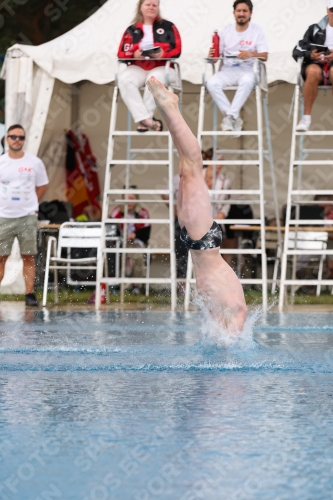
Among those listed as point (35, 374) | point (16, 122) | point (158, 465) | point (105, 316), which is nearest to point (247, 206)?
point (16, 122)

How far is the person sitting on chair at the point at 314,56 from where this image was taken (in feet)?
31.0

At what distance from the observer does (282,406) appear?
338 cm

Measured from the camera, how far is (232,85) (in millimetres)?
9711

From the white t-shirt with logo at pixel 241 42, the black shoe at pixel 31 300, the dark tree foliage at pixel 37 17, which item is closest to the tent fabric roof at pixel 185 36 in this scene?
the white t-shirt with logo at pixel 241 42

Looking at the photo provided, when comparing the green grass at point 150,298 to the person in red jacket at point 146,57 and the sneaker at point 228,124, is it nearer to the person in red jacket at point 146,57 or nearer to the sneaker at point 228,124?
the sneaker at point 228,124

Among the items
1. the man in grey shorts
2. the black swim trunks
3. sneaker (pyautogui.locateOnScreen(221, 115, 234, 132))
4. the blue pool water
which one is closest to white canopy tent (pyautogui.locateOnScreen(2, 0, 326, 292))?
the man in grey shorts

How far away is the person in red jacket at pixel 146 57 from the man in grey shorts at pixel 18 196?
1217mm

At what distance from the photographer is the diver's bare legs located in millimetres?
4992

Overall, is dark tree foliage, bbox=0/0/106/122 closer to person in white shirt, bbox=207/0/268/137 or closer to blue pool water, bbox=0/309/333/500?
person in white shirt, bbox=207/0/268/137

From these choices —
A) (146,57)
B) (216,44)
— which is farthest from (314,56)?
(146,57)

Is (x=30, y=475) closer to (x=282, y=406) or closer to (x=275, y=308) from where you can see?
(x=282, y=406)

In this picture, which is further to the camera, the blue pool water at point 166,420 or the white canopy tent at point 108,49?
the white canopy tent at point 108,49

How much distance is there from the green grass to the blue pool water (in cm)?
461

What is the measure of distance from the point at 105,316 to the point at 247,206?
489 cm
